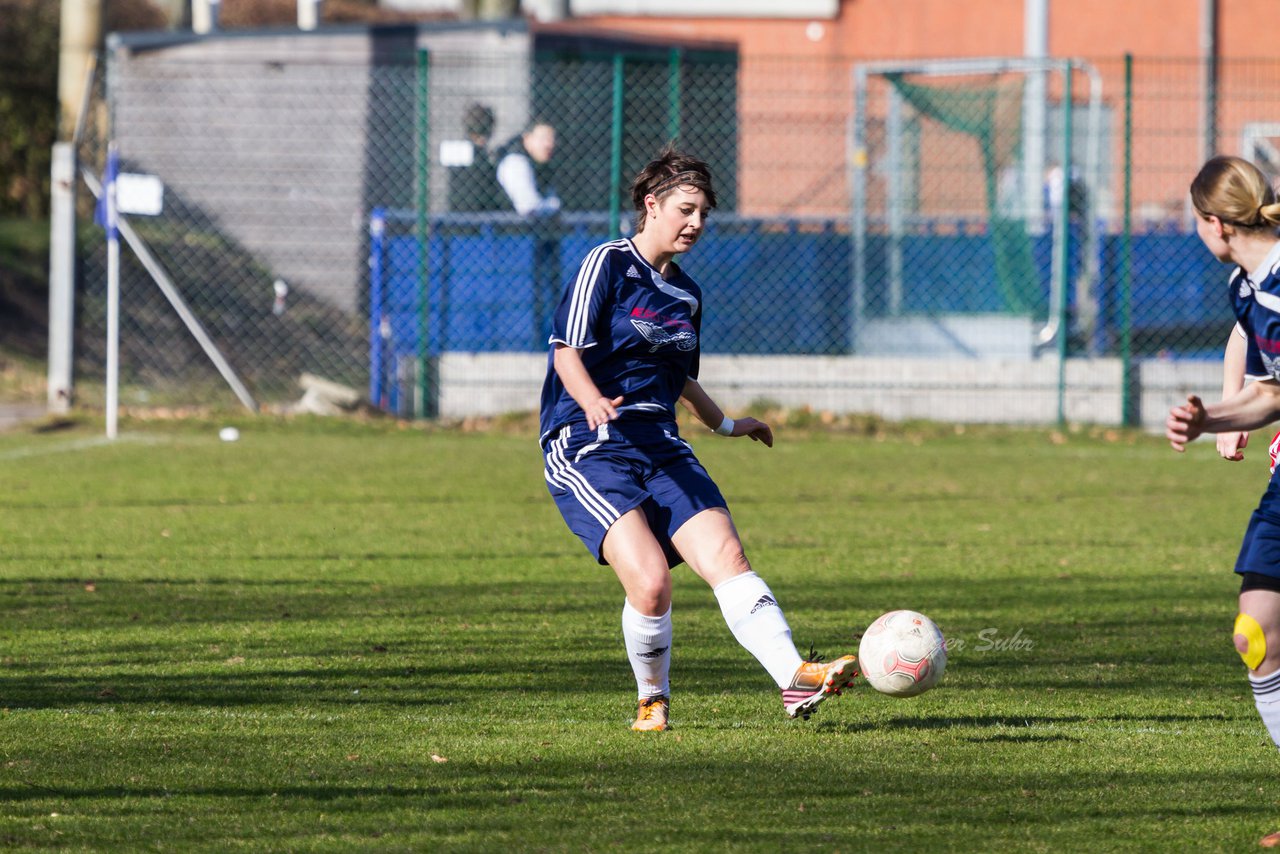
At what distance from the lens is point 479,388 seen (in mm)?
15367

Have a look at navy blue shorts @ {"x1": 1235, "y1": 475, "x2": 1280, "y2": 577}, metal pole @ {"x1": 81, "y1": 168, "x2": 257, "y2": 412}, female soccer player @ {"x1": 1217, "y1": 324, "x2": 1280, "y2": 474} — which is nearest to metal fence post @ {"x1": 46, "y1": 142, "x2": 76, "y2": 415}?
metal pole @ {"x1": 81, "y1": 168, "x2": 257, "y2": 412}

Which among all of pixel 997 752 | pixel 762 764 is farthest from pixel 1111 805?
pixel 762 764

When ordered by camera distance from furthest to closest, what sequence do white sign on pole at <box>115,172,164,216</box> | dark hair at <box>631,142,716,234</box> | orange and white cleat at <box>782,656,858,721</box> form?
white sign on pole at <box>115,172,164,216</box>, dark hair at <box>631,142,716,234</box>, orange and white cleat at <box>782,656,858,721</box>

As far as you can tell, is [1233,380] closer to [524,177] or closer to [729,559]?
[729,559]

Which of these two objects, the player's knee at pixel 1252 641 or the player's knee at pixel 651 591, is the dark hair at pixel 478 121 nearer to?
the player's knee at pixel 651 591

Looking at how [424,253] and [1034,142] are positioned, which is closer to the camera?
[424,253]

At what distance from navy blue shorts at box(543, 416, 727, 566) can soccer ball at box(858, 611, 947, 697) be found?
A: 68 centimetres

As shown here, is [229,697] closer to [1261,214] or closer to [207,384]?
[1261,214]

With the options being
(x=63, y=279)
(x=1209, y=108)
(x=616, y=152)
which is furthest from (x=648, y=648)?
(x=1209, y=108)

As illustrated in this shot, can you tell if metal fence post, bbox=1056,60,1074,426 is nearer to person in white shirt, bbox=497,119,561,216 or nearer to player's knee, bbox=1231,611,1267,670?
person in white shirt, bbox=497,119,561,216

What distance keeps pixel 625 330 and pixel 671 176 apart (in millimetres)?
515

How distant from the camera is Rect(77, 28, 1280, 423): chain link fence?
1530cm

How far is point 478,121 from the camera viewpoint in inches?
595

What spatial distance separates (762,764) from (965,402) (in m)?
10.8
